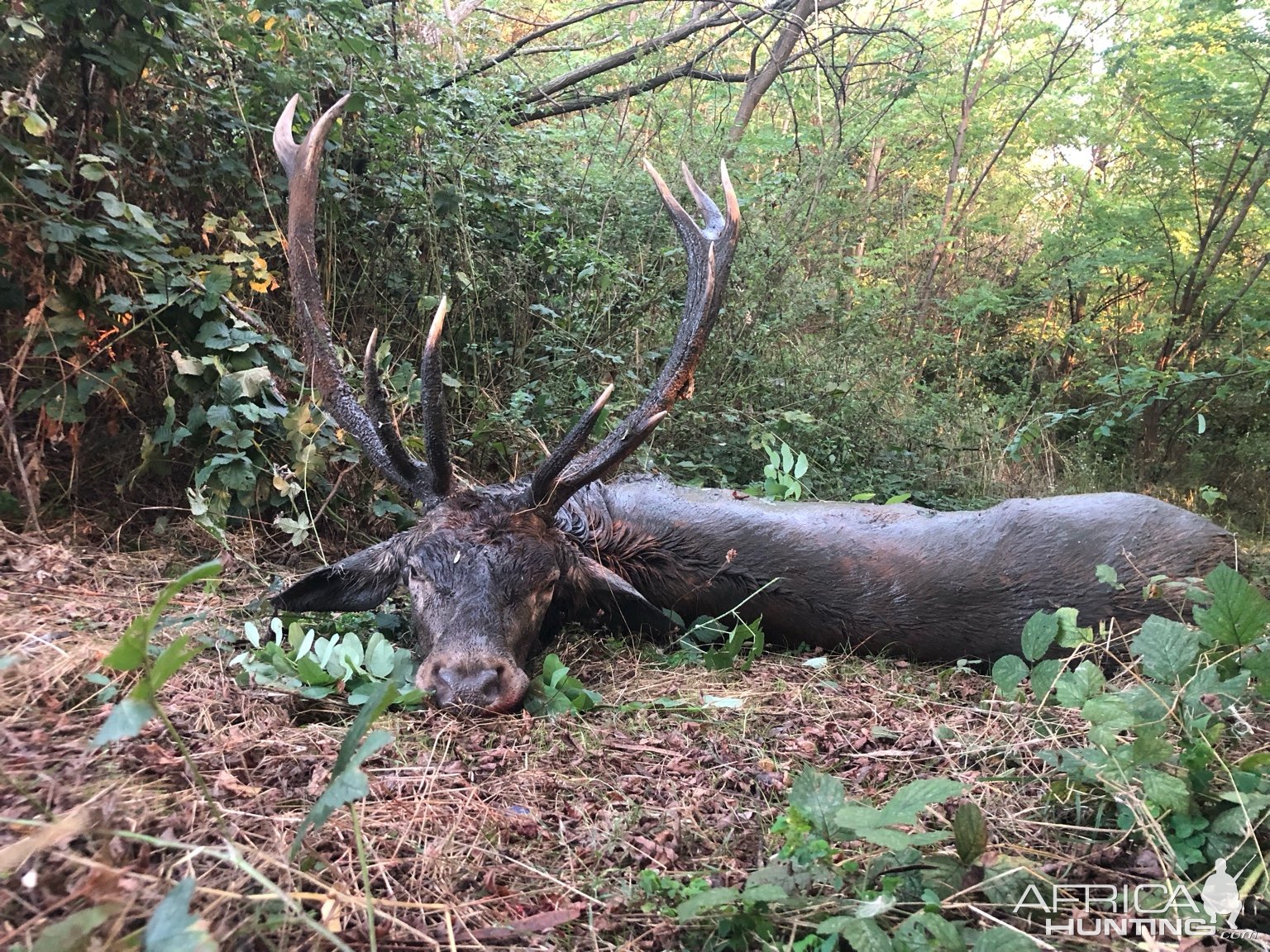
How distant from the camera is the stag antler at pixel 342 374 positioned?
10.5ft

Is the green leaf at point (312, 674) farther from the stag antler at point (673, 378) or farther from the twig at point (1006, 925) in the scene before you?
the twig at point (1006, 925)

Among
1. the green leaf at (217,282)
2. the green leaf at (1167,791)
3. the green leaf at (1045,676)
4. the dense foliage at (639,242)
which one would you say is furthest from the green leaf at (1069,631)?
the green leaf at (217,282)

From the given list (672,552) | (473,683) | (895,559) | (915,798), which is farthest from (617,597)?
(915,798)

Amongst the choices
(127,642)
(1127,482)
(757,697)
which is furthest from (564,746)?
(1127,482)

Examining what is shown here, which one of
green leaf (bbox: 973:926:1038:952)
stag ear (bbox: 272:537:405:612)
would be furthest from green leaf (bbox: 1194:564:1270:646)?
stag ear (bbox: 272:537:405:612)

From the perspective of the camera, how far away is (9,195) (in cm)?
339

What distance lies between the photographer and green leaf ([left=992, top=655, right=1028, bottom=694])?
6.68ft

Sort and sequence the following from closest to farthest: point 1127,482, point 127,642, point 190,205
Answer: point 127,642
point 190,205
point 1127,482

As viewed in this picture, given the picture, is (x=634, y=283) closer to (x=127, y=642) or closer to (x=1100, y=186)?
(x=127, y=642)

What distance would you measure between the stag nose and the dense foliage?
1.41 m

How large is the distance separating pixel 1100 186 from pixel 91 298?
1094 centimetres

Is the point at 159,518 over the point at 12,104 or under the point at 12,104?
under

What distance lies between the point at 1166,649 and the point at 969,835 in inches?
29.3

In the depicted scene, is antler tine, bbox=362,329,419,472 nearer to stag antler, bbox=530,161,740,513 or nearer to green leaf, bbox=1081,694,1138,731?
stag antler, bbox=530,161,740,513
